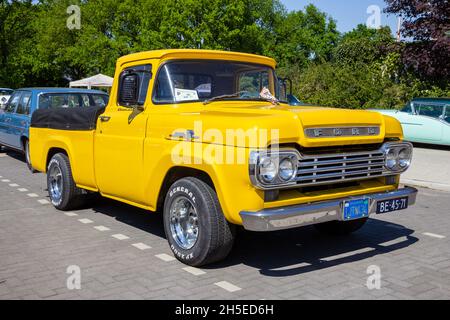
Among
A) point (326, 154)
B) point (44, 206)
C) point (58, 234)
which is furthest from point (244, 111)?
point (44, 206)

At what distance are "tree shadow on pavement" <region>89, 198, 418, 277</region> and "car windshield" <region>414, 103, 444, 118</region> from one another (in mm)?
10038

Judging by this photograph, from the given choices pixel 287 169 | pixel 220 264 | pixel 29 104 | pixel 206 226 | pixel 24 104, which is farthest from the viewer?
pixel 24 104

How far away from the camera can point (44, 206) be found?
26.0 feet

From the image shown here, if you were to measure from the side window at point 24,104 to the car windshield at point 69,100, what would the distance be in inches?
19.2

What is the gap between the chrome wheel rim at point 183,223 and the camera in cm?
503

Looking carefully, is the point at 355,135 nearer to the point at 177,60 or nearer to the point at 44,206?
the point at 177,60

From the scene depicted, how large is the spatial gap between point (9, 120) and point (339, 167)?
395 inches

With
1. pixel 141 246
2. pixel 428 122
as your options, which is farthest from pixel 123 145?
pixel 428 122

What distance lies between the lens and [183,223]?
5.17 metres

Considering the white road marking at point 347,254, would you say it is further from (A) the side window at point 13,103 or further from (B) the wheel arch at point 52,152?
(A) the side window at point 13,103

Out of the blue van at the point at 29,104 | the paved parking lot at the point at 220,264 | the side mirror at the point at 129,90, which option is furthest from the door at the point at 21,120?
the side mirror at the point at 129,90

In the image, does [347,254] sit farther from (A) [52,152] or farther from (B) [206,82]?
(A) [52,152]

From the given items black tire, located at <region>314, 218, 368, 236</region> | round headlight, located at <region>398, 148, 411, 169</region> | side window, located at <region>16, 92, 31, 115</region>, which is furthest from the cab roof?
side window, located at <region>16, 92, 31, 115</region>

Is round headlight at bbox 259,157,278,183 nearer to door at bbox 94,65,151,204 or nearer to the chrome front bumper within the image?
the chrome front bumper
